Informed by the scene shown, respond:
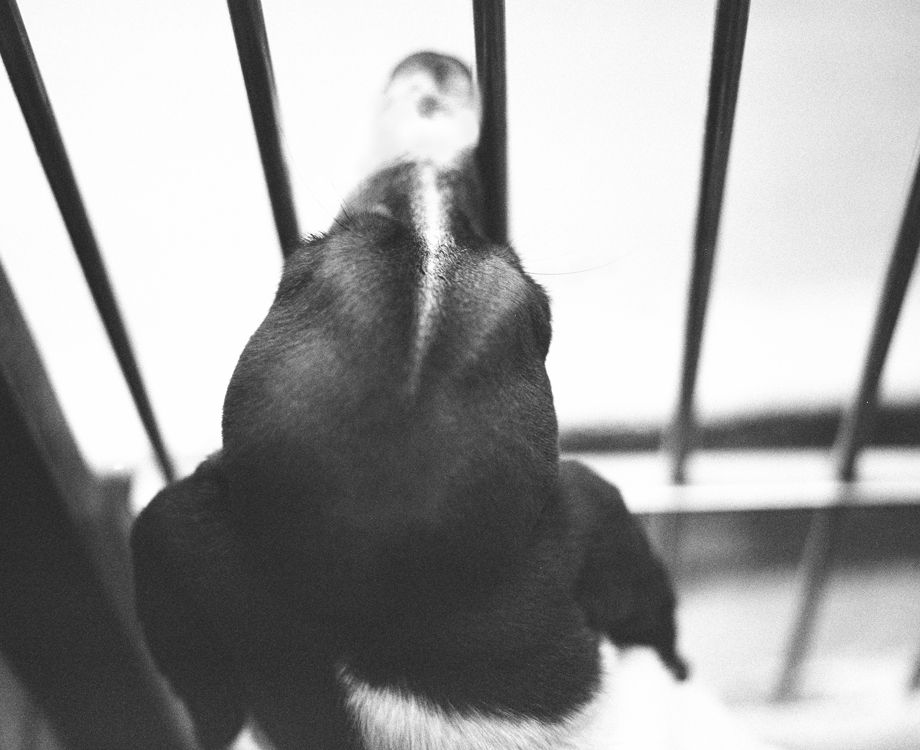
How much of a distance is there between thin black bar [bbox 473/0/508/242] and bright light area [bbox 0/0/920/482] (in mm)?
61

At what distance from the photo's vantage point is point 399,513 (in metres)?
0.65

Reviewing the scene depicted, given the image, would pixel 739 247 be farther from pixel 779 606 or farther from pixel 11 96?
pixel 11 96

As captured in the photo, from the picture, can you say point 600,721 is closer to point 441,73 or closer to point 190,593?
point 190,593

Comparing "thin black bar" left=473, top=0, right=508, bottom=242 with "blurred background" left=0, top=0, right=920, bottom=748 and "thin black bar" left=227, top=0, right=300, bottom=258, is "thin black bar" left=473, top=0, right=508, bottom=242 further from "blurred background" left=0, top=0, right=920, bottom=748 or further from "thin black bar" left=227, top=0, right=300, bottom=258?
"thin black bar" left=227, top=0, right=300, bottom=258

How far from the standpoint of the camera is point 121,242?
947mm

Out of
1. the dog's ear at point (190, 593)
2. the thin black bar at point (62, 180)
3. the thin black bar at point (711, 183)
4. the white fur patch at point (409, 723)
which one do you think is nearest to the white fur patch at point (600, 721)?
the white fur patch at point (409, 723)

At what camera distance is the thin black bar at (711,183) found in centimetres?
74

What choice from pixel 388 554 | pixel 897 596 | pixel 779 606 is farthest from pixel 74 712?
pixel 897 596

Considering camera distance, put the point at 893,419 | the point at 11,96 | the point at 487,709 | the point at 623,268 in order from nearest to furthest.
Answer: the point at 487,709 < the point at 11,96 < the point at 623,268 < the point at 893,419

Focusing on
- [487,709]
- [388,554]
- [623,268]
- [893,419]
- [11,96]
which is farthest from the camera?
[893,419]

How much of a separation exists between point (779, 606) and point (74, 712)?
842 millimetres

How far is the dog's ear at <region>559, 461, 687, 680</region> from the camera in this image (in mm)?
835

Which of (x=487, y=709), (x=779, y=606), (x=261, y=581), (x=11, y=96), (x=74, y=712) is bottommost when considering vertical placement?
(x=779, y=606)

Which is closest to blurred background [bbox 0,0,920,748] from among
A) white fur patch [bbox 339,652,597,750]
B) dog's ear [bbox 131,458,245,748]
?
dog's ear [bbox 131,458,245,748]
